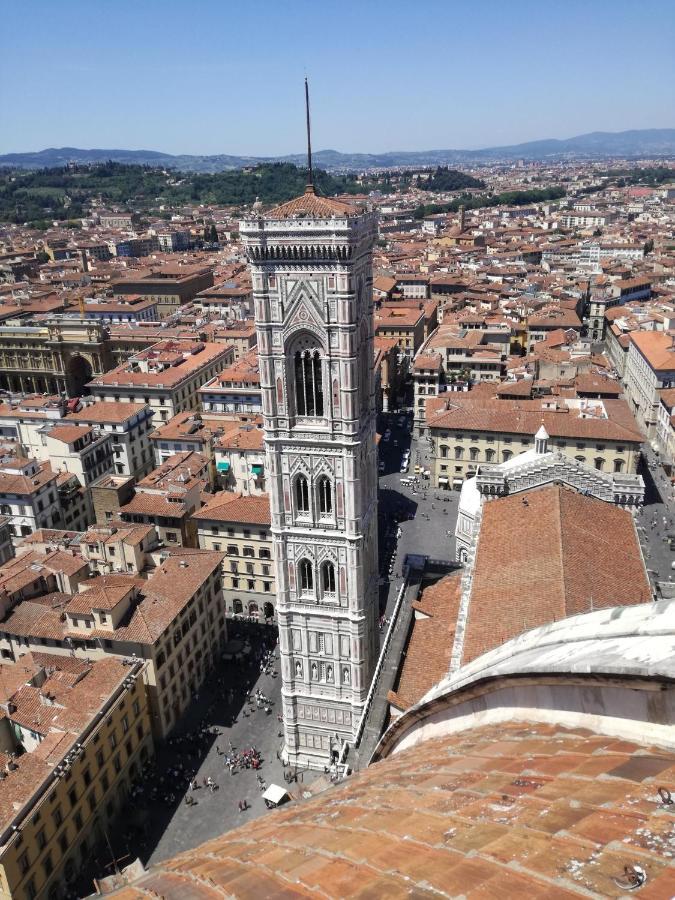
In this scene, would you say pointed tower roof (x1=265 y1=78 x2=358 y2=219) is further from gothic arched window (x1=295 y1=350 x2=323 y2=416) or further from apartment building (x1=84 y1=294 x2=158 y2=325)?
apartment building (x1=84 y1=294 x2=158 y2=325)

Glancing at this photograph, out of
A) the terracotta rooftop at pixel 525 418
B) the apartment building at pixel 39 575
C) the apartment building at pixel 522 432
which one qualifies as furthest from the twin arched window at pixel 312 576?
the terracotta rooftop at pixel 525 418

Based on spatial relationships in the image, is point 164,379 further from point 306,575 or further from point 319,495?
point 319,495

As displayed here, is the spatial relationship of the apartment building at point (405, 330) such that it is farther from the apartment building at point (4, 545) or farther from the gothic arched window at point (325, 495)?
the gothic arched window at point (325, 495)

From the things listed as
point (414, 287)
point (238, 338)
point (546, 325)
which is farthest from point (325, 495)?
point (414, 287)

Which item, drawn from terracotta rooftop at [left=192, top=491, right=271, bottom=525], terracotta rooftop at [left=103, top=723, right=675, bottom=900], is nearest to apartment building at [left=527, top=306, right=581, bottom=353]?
terracotta rooftop at [left=192, top=491, right=271, bottom=525]

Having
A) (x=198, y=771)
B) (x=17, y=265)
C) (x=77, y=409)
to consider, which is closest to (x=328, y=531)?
(x=198, y=771)

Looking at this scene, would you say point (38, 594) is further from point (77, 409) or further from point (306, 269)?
point (77, 409)
